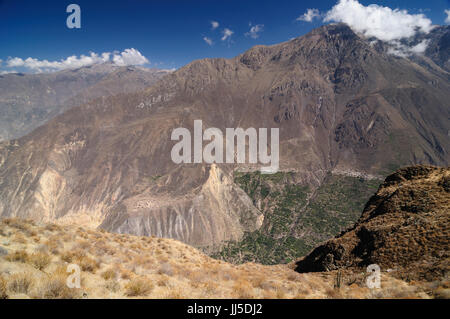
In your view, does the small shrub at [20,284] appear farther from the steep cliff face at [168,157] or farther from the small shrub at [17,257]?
the steep cliff face at [168,157]

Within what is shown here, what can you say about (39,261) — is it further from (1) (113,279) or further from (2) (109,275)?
(1) (113,279)

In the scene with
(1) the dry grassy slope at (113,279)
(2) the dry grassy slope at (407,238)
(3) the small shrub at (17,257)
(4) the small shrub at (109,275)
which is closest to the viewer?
(1) the dry grassy slope at (113,279)

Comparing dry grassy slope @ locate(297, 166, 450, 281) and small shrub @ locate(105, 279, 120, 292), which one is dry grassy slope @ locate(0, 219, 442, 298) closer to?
small shrub @ locate(105, 279, 120, 292)

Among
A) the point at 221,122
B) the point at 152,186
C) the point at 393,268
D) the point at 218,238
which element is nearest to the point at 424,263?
the point at 393,268

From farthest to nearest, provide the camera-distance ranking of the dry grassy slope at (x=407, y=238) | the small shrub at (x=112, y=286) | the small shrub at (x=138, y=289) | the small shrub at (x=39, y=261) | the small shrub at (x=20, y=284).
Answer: the dry grassy slope at (x=407, y=238)
the small shrub at (x=39, y=261)
the small shrub at (x=112, y=286)
the small shrub at (x=138, y=289)
the small shrub at (x=20, y=284)

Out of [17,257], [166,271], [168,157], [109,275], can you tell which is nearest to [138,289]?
[109,275]

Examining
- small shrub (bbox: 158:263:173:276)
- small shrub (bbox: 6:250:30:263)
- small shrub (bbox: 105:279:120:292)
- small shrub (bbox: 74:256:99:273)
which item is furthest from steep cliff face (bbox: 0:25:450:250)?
small shrub (bbox: 105:279:120:292)

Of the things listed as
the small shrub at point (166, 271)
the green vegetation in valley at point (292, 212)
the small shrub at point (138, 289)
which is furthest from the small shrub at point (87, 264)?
the green vegetation in valley at point (292, 212)
